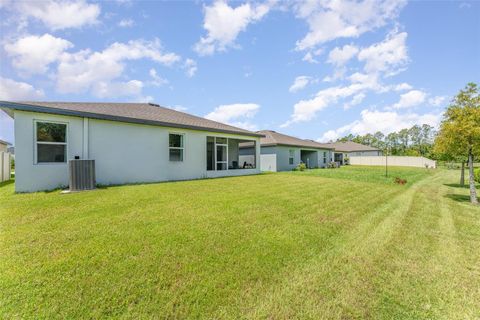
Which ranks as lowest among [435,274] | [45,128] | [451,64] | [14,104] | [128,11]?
[435,274]

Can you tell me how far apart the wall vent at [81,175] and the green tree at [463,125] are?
1361 cm

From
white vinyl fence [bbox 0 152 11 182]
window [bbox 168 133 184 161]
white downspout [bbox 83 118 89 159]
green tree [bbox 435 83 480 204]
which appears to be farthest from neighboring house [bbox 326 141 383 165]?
white vinyl fence [bbox 0 152 11 182]

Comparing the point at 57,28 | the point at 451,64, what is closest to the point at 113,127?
the point at 57,28

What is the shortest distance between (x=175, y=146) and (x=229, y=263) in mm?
9796

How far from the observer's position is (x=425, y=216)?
19.7 ft

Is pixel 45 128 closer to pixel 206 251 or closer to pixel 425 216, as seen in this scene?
pixel 206 251

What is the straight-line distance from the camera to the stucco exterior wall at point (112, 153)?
24.7 ft

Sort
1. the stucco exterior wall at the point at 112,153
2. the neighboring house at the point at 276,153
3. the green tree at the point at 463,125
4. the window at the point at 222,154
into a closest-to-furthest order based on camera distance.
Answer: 1. the green tree at the point at 463,125
2. the stucco exterior wall at the point at 112,153
3. the window at the point at 222,154
4. the neighboring house at the point at 276,153

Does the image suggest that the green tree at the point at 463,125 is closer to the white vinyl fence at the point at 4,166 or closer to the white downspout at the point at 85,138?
the white downspout at the point at 85,138

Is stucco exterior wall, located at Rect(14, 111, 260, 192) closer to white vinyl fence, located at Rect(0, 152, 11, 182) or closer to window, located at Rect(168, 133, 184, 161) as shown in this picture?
window, located at Rect(168, 133, 184, 161)

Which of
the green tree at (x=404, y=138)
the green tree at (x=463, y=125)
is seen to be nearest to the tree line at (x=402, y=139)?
the green tree at (x=404, y=138)

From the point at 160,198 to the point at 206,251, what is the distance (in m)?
3.90

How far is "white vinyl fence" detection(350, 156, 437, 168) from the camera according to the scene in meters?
32.8

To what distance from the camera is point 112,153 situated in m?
9.37
